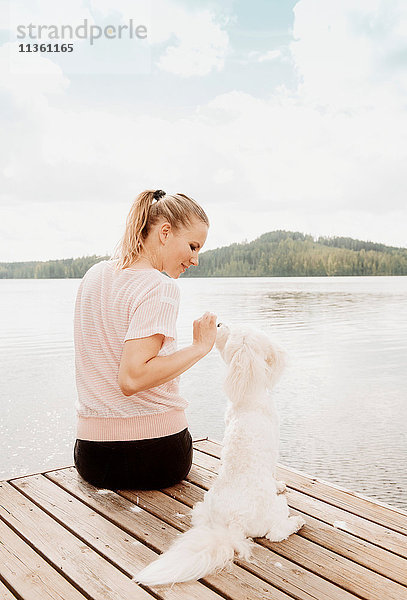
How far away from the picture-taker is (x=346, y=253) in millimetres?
40688

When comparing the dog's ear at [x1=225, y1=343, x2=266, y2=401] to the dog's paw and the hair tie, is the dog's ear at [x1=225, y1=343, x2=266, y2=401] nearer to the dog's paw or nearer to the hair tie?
the dog's paw

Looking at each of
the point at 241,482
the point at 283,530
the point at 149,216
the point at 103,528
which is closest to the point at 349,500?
the point at 283,530

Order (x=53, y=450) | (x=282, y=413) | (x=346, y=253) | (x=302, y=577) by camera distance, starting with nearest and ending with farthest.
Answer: (x=302, y=577) → (x=53, y=450) → (x=282, y=413) → (x=346, y=253)

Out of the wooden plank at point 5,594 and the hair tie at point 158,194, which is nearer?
the wooden plank at point 5,594

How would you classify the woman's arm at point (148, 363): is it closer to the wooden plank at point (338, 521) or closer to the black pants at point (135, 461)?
the black pants at point (135, 461)

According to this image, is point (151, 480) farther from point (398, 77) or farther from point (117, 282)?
point (398, 77)

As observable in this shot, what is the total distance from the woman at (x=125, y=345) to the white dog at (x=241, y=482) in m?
0.20

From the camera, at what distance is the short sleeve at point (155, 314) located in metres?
2.34

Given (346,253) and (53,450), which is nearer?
(53,450)

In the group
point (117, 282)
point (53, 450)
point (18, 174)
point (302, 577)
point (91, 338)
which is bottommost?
point (53, 450)

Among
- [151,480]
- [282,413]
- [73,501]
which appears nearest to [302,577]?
[151,480]

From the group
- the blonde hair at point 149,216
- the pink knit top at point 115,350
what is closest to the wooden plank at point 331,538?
the pink knit top at point 115,350

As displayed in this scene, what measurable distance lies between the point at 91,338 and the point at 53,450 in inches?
133

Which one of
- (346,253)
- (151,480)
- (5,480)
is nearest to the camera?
(151,480)
